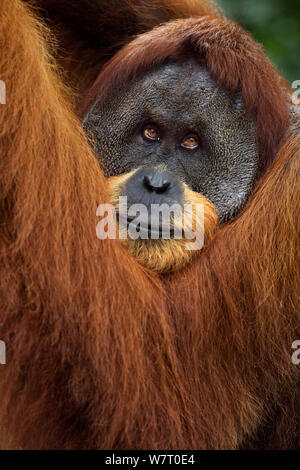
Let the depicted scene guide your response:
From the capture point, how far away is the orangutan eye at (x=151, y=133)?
2.57m

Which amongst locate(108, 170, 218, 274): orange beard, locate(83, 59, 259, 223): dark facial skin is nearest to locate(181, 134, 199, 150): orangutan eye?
locate(83, 59, 259, 223): dark facial skin

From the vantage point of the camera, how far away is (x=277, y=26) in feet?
14.1

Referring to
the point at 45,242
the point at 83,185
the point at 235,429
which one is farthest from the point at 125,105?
the point at 235,429

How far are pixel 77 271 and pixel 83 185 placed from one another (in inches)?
10.2

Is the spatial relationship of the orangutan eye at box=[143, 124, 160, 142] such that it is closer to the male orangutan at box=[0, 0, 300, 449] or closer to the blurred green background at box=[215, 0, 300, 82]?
the male orangutan at box=[0, 0, 300, 449]

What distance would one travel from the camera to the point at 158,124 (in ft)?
8.40

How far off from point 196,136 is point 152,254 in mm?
484

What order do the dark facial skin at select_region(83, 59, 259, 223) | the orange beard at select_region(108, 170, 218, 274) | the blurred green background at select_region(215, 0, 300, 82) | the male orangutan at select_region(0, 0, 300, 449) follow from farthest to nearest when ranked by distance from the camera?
the blurred green background at select_region(215, 0, 300, 82) → the dark facial skin at select_region(83, 59, 259, 223) → the orange beard at select_region(108, 170, 218, 274) → the male orangutan at select_region(0, 0, 300, 449)

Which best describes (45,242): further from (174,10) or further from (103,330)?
(174,10)

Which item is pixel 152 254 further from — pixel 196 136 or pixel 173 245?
pixel 196 136

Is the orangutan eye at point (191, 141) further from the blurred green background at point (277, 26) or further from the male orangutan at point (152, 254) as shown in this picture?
the blurred green background at point (277, 26)

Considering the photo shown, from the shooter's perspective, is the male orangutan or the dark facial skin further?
the dark facial skin

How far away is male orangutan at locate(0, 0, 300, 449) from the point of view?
6.77 feet

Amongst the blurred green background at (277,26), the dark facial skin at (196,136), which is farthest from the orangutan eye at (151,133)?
the blurred green background at (277,26)
